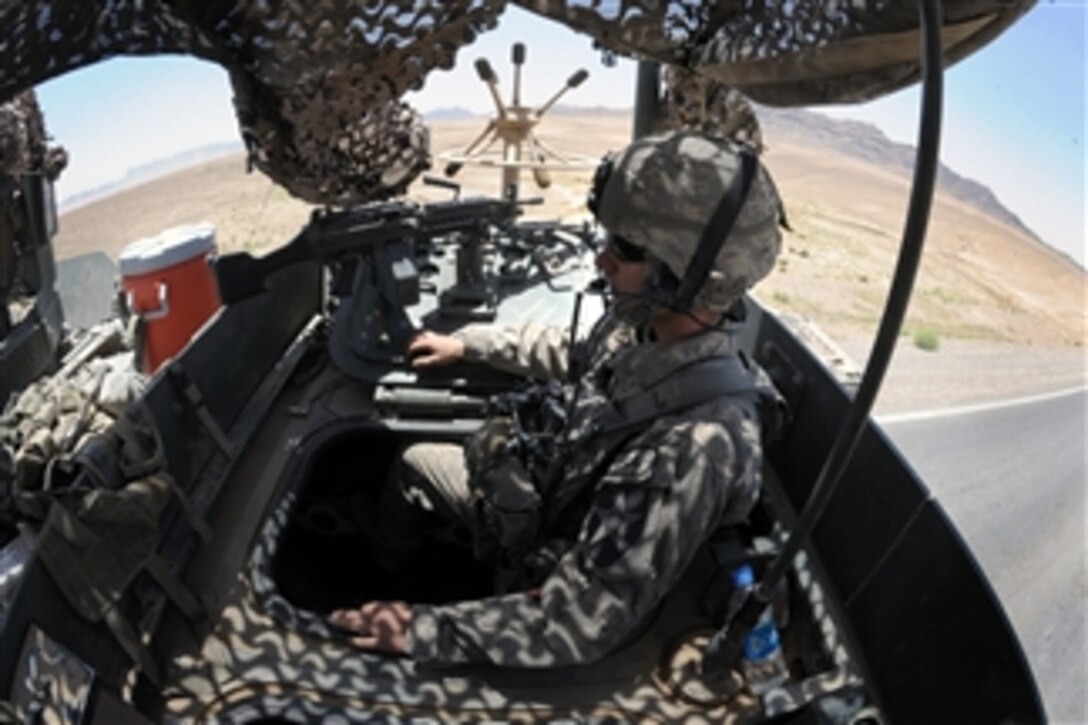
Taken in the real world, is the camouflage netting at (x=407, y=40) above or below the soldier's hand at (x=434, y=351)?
above

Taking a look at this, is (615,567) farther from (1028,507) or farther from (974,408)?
(974,408)

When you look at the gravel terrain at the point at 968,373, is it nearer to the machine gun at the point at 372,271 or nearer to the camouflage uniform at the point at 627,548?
the machine gun at the point at 372,271

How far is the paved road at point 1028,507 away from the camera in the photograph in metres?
4.93

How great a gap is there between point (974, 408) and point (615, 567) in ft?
27.3

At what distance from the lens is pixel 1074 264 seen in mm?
21938

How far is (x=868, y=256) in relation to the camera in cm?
1644

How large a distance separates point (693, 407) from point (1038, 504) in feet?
18.7

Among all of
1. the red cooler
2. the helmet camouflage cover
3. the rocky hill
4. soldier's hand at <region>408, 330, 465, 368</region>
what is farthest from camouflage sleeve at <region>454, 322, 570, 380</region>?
the rocky hill

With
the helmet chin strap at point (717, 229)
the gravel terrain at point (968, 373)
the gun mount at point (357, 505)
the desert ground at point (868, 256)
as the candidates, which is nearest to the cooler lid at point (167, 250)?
the desert ground at point (868, 256)

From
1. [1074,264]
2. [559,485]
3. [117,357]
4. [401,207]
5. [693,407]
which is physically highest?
[401,207]

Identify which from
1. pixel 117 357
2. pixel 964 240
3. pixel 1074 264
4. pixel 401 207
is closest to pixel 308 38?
pixel 401 207

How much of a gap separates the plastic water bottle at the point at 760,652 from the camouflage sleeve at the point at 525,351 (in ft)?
3.62

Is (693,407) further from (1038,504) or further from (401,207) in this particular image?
(1038,504)

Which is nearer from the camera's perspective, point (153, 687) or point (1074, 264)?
point (153, 687)
